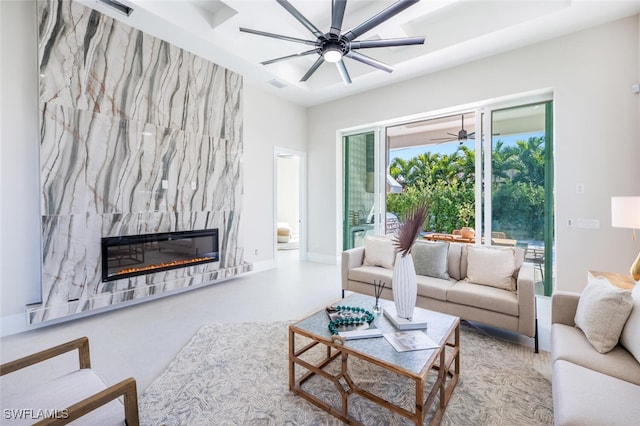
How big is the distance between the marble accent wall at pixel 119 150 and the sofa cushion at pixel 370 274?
2.17m

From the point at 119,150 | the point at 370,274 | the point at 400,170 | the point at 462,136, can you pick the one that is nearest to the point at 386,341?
the point at 370,274

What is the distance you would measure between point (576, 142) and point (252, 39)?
4611 millimetres

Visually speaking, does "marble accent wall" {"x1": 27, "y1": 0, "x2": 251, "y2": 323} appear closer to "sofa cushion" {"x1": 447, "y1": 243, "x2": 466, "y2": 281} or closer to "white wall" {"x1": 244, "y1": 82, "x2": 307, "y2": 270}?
"white wall" {"x1": 244, "y1": 82, "x2": 307, "y2": 270}

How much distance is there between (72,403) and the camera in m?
1.31

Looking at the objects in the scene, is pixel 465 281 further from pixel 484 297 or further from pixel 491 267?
pixel 484 297

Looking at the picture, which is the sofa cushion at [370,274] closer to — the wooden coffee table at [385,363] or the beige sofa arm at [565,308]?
the wooden coffee table at [385,363]

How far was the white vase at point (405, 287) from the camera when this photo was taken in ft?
6.65

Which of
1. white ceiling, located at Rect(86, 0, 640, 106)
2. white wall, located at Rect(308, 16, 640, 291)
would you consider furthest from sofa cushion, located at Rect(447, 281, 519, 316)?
white ceiling, located at Rect(86, 0, 640, 106)

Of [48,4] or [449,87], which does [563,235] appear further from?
[48,4]

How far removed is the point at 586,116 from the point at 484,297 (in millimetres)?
2747

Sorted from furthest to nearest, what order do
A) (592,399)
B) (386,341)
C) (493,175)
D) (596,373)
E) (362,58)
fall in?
(493,175) < (362,58) < (386,341) < (596,373) < (592,399)

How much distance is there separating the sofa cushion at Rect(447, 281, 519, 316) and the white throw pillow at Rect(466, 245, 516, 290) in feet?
0.23

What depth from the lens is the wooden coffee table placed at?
5.02 ft

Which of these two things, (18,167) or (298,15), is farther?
(18,167)
